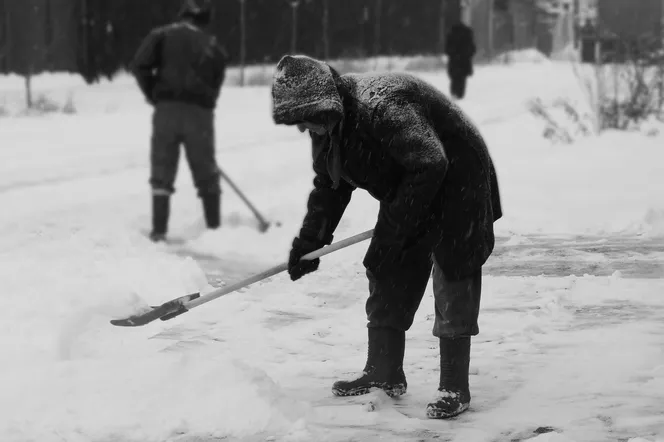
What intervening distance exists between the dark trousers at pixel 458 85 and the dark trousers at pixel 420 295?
733 inches

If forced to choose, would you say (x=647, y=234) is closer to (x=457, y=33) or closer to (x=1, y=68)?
(x=457, y=33)

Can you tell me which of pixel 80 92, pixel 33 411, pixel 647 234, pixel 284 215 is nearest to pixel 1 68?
pixel 80 92

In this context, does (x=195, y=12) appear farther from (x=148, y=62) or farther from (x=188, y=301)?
(x=188, y=301)

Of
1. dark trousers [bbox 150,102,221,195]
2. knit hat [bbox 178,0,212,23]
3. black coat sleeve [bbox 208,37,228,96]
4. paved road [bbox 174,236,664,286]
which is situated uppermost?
knit hat [bbox 178,0,212,23]

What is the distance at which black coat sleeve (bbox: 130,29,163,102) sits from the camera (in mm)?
8195

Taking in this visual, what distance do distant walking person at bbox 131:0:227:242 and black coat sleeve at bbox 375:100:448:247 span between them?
4592 millimetres

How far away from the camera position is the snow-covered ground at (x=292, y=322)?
3.95m

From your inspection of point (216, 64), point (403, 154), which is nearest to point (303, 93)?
point (403, 154)

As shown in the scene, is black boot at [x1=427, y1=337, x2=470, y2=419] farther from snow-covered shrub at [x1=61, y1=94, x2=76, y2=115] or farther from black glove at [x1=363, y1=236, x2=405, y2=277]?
snow-covered shrub at [x1=61, y1=94, x2=76, y2=115]

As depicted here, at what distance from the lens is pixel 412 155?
12.3 feet

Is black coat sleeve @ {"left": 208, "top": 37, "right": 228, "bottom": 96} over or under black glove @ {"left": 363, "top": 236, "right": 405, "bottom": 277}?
over

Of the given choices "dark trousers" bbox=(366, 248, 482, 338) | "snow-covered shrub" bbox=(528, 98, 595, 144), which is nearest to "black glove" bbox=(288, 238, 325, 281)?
"dark trousers" bbox=(366, 248, 482, 338)

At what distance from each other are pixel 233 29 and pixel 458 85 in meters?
7.29

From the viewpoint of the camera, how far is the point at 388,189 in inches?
156
